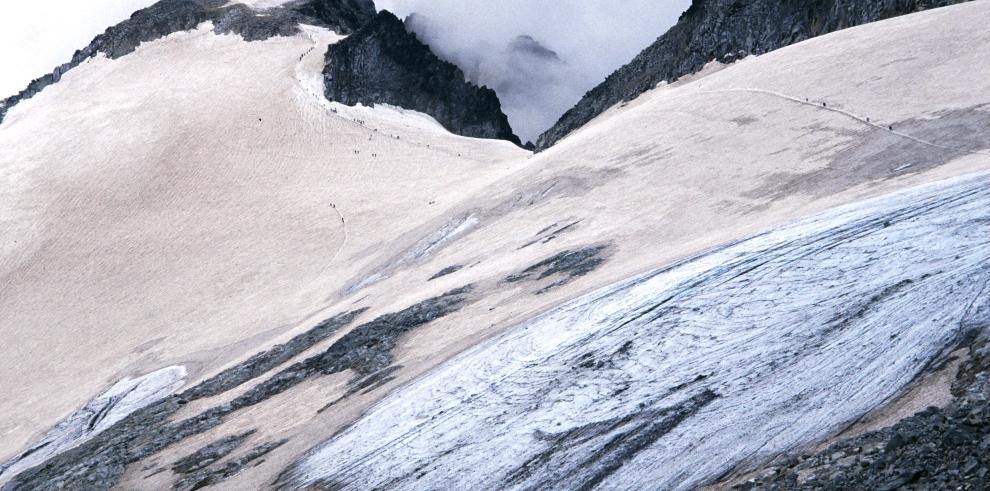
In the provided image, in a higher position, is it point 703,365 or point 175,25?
point 175,25

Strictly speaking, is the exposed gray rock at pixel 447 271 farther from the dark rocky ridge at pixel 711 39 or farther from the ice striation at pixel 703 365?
the dark rocky ridge at pixel 711 39

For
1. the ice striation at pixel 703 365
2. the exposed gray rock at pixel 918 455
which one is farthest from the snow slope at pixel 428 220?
the exposed gray rock at pixel 918 455

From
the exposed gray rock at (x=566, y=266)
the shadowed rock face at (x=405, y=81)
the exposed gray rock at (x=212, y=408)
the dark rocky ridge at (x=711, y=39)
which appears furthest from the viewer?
the shadowed rock face at (x=405, y=81)

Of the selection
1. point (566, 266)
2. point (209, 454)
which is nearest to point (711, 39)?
point (566, 266)

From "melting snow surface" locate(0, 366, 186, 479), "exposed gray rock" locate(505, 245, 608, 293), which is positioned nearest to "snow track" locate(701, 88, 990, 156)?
"exposed gray rock" locate(505, 245, 608, 293)

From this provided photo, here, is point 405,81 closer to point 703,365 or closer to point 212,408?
point 212,408

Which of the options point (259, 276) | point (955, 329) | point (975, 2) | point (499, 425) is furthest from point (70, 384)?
point (975, 2)
